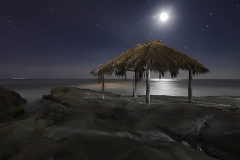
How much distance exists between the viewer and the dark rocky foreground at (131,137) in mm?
3258

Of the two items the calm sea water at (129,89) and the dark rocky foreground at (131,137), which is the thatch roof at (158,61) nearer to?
the dark rocky foreground at (131,137)

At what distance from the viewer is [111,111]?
269 inches

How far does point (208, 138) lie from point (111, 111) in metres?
4.14

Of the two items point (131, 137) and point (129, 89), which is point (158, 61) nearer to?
point (131, 137)

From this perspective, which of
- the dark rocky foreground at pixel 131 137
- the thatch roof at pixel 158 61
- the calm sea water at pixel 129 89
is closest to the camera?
the dark rocky foreground at pixel 131 137

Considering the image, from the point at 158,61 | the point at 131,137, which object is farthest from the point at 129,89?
the point at 131,137

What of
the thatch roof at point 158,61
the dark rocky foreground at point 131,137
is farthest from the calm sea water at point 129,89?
the thatch roof at point 158,61

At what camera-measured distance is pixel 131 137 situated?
4145 mm

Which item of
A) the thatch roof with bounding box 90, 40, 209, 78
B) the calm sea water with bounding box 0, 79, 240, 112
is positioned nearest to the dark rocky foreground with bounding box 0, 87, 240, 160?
the thatch roof with bounding box 90, 40, 209, 78

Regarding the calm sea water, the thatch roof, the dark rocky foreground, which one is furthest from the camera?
the calm sea water

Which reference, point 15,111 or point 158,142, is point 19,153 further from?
point 15,111

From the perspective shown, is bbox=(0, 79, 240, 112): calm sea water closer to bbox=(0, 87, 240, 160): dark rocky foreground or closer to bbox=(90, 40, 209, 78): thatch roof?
bbox=(0, 87, 240, 160): dark rocky foreground

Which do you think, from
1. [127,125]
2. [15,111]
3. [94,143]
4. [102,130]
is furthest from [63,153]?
[15,111]

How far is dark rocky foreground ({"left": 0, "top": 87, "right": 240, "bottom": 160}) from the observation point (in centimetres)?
326
